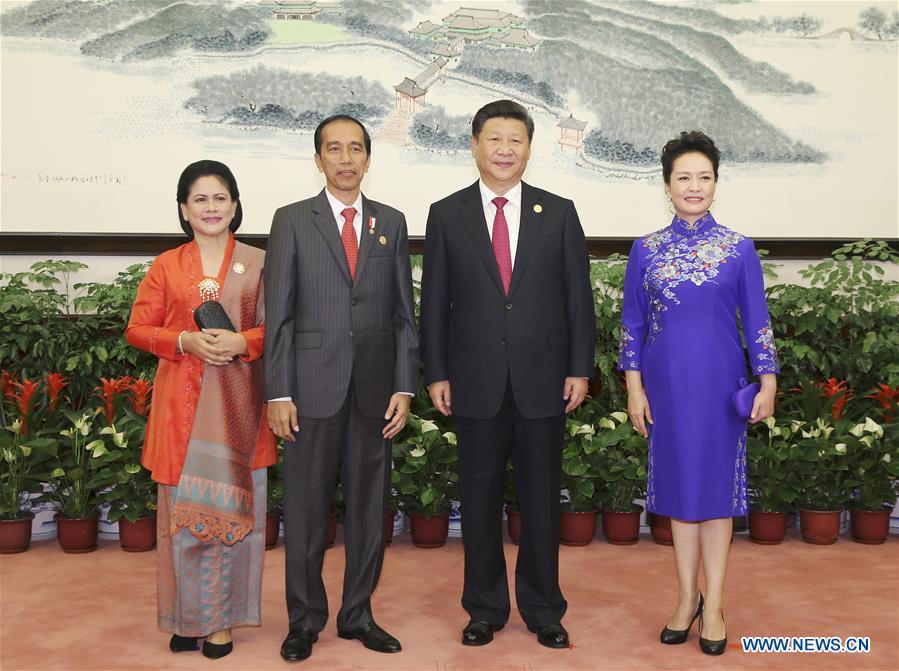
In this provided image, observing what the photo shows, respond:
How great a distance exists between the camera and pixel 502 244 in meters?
2.74

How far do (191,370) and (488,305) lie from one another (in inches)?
36.0

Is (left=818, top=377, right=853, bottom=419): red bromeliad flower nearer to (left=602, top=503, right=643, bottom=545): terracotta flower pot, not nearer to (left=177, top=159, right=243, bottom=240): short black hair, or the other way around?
(left=602, top=503, right=643, bottom=545): terracotta flower pot

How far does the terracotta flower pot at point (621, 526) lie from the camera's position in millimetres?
3898

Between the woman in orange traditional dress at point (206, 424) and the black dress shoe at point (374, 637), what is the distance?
315 millimetres

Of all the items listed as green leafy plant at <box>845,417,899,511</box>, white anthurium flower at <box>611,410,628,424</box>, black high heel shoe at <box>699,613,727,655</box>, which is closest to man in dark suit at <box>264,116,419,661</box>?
black high heel shoe at <box>699,613,727,655</box>

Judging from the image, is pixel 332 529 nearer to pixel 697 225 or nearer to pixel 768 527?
pixel 768 527

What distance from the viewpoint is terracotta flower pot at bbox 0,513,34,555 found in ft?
12.1

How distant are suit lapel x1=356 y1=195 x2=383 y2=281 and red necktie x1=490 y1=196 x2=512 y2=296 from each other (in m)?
0.36

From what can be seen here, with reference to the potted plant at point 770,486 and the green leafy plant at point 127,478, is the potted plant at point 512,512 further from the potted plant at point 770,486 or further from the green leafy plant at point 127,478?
the green leafy plant at point 127,478

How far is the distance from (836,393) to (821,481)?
0.43 metres

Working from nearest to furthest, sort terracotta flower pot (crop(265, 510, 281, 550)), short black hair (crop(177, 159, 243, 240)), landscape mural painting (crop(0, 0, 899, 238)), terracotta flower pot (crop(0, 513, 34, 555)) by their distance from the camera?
short black hair (crop(177, 159, 243, 240)) < terracotta flower pot (crop(0, 513, 34, 555)) < terracotta flower pot (crop(265, 510, 281, 550)) < landscape mural painting (crop(0, 0, 899, 238))

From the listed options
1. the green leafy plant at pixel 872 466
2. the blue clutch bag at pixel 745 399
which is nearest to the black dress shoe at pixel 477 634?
the blue clutch bag at pixel 745 399

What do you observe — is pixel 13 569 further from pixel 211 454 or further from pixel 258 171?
pixel 258 171

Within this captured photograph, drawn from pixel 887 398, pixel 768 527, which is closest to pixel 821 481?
pixel 768 527
